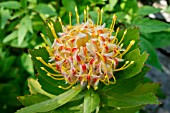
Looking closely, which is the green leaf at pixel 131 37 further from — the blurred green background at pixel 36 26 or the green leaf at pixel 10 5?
the green leaf at pixel 10 5

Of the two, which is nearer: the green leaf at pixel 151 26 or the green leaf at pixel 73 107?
the green leaf at pixel 73 107

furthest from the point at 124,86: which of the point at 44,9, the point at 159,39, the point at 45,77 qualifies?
the point at 44,9

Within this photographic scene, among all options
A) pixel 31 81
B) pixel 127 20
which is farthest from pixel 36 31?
pixel 31 81

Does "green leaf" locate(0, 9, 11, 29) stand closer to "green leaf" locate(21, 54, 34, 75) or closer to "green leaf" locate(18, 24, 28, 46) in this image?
"green leaf" locate(18, 24, 28, 46)

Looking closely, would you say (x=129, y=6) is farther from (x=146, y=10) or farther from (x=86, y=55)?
(x=86, y=55)

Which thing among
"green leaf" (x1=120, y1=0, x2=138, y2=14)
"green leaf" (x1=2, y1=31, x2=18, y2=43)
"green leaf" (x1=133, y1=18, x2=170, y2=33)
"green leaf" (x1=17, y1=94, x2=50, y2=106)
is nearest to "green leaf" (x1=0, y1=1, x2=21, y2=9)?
"green leaf" (x1=2, y1=31, x2=18, y2=43)

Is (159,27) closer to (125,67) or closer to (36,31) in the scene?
(125,67)

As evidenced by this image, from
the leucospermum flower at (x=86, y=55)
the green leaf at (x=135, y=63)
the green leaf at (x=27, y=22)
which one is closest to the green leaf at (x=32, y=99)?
the leucospermum flower at (x=86, y=55)
